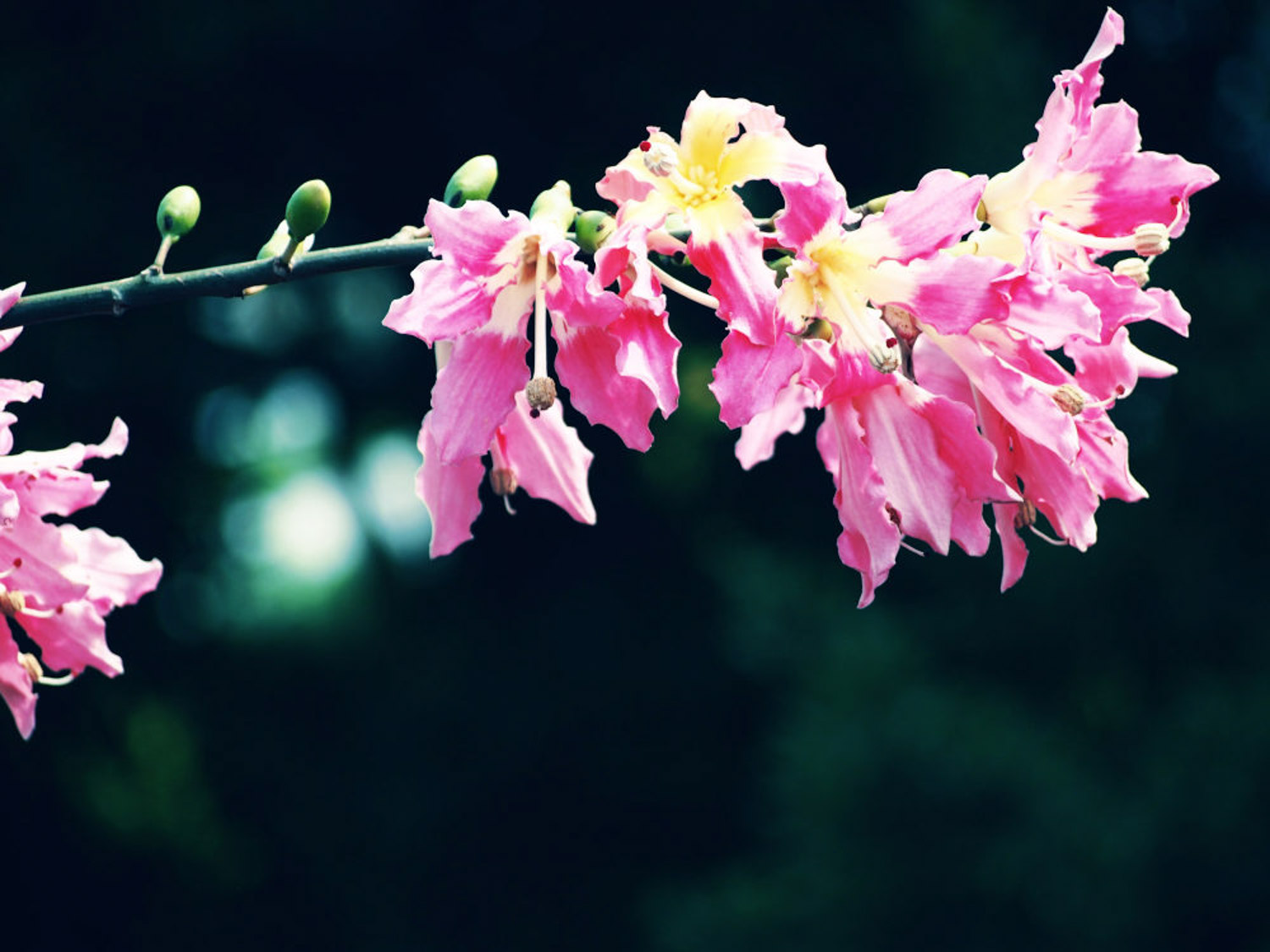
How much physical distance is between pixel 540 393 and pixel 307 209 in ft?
0.74

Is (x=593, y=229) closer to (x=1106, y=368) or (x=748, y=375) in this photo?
(x=748, y=375)

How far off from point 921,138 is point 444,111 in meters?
1.68

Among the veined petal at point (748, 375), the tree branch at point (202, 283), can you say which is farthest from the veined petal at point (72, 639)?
the veined petal at point (748, 375)

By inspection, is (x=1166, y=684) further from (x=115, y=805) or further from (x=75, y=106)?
(x=75, y=106)

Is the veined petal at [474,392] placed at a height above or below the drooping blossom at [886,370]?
above

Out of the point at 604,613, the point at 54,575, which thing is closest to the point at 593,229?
the point at 54,575

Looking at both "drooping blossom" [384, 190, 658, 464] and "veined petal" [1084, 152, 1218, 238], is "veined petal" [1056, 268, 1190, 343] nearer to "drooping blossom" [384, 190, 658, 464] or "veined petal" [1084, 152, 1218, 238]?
"veined petal" [1084, 152, 1218, 238]

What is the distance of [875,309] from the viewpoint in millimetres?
1035

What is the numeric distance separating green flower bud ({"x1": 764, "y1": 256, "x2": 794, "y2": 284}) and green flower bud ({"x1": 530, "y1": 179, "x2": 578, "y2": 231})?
0.46 feet

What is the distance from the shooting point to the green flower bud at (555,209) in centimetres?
101

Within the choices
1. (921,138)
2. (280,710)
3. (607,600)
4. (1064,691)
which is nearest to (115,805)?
(280,710)

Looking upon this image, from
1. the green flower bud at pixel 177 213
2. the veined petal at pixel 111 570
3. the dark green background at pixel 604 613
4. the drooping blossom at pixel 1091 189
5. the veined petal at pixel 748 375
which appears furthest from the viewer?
the dark green background at pixel 604 613

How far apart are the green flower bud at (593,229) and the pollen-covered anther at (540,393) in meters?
0.10

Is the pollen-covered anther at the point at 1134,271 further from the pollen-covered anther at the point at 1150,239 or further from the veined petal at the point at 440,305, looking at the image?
the veined petal at the point at 440,305
